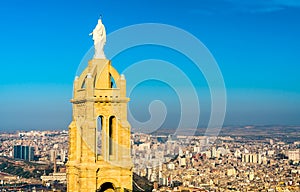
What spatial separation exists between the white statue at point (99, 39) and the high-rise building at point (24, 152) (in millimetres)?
54395

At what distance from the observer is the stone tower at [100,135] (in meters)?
9.25

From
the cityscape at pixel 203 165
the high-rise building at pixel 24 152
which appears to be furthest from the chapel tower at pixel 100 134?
the high-rise building at pixel 24 152

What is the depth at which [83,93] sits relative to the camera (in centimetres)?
950

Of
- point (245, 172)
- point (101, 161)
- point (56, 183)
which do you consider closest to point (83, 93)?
point (101, 161)

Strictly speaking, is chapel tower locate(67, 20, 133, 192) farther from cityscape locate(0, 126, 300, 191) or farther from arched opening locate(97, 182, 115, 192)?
cityscape locate(0, 126, 300, 191)

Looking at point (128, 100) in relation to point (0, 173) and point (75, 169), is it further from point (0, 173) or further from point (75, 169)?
point (0, 173)

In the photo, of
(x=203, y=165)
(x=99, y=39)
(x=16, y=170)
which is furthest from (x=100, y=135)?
(x=16, y=170)

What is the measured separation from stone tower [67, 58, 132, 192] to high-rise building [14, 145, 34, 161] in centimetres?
5418

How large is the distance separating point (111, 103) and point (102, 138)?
610 mm

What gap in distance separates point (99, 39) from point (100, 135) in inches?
62.2

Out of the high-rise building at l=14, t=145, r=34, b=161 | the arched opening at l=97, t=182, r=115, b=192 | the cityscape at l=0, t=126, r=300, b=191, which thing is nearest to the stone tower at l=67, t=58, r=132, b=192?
the arched opening at l=97, t=182, r=115, b=192

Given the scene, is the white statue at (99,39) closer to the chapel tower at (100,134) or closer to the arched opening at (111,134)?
the chapel tower at (100,134)

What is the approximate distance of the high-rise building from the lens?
208 feet

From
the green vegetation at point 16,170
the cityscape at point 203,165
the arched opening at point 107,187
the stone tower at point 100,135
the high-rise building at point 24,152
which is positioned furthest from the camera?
the green vegetation at point 16,170
